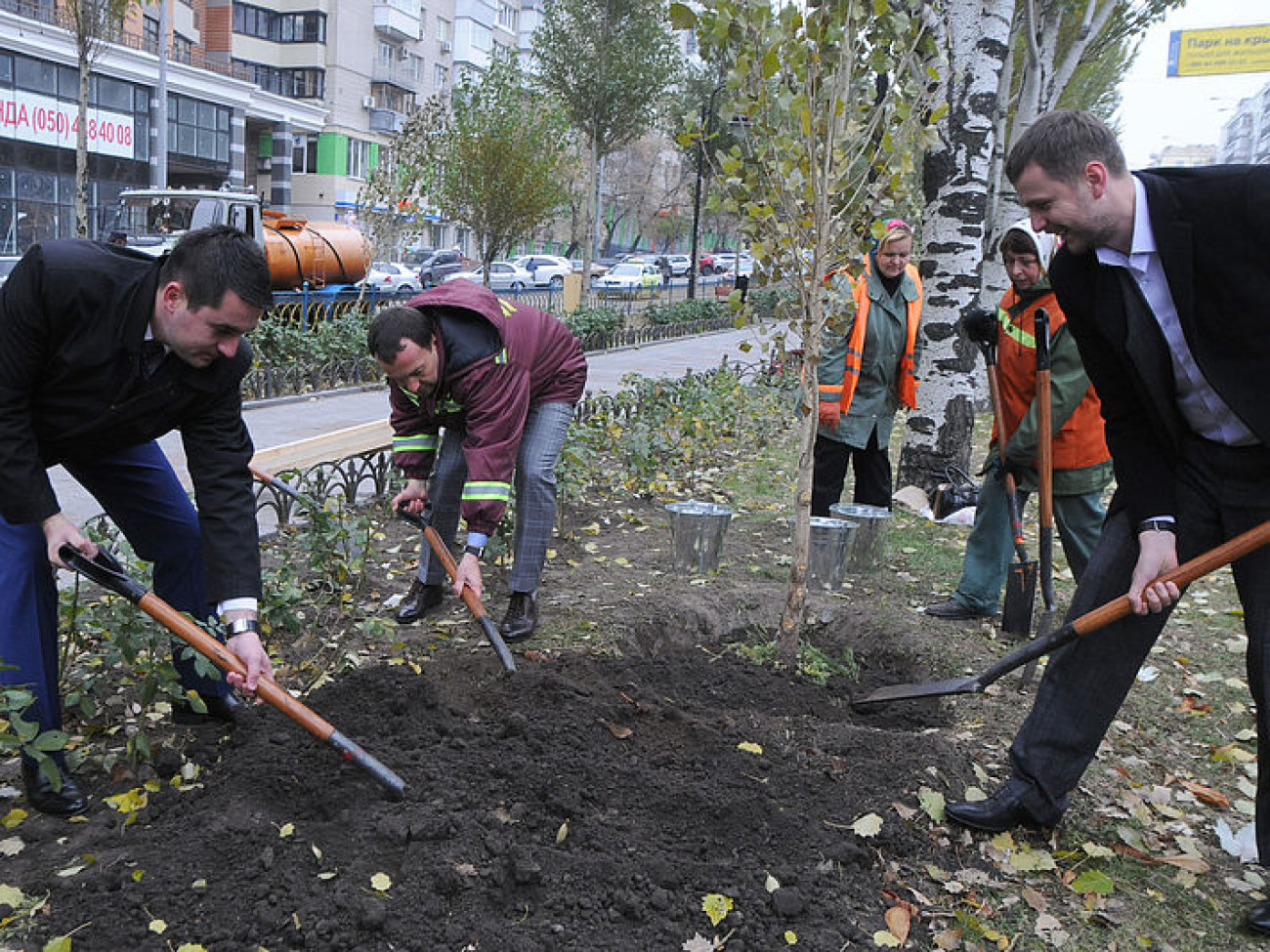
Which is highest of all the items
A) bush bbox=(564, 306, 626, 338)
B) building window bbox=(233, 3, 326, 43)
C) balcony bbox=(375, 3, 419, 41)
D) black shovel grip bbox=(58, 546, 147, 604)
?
balcony bbox=(375, 3, 419, 41)

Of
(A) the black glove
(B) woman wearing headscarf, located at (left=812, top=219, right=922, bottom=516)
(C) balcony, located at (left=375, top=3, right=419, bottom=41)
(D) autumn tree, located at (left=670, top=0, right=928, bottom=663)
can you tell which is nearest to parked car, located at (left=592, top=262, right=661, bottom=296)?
(C) balcony, located at (left=375, top=3, right=419, bottom=41)

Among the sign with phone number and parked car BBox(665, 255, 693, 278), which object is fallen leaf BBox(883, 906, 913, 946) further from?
parked car BBox(665, 255, 693, 278)

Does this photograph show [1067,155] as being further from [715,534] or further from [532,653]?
[715,534]

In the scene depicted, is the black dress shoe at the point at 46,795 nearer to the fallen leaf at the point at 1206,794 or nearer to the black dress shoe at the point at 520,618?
the black dress shoe at the point at 520,618

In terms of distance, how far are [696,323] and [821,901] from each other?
21820 mm

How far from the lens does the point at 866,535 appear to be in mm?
5426

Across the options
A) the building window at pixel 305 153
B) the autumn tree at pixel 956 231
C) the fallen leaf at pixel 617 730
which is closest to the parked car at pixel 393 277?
the building window at pixel 305 153

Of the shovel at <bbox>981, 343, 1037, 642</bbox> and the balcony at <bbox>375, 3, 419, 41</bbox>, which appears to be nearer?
the shovel at <bbox>981, 343, 1037, 642</bbox>

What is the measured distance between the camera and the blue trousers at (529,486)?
4406mm

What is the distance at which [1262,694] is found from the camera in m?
2.68

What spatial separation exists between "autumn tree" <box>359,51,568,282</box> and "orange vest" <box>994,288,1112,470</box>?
13.8 metres

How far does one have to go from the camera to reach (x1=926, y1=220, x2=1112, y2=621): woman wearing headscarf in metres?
4.30

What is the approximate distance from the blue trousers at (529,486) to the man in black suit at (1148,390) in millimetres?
2041

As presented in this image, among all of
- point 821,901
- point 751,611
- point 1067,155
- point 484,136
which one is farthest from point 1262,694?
point 484,136
